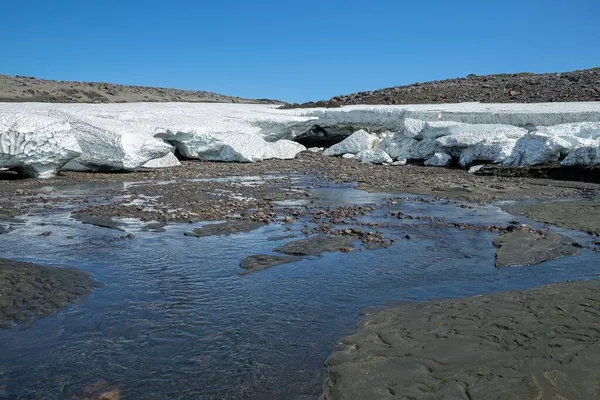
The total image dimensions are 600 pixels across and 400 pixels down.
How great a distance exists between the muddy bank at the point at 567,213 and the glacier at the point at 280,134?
4.03 meters

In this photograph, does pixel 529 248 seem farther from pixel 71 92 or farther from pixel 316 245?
pixel 71 92

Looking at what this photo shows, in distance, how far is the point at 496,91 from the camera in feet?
80.3

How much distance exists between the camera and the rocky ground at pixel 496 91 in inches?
865

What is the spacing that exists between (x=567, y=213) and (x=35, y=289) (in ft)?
24.4

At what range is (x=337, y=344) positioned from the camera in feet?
12.0

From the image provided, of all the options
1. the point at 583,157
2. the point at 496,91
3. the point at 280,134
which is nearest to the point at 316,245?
the point at 583,157

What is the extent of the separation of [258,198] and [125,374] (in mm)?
6951

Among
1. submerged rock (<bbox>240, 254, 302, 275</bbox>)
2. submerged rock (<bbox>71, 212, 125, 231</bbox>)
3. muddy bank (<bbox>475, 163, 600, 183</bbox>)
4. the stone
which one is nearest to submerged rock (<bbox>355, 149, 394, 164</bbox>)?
muddy bank (<bbox>475, 163, 600, 183</bbox>)

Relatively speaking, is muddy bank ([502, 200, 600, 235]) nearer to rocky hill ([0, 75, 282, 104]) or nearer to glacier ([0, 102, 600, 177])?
glacier ([0, 102, 600, 177])

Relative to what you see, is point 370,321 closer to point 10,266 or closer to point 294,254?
point 294,254

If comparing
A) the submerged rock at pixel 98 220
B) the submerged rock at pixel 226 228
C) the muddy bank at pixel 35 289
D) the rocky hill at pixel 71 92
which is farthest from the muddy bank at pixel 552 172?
the rocky hill at pixel 71 92

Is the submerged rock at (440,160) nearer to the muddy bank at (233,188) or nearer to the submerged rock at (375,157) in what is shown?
the muddy bank at (233,188)

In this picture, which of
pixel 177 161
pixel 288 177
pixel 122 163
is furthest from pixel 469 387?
pixel 177 161

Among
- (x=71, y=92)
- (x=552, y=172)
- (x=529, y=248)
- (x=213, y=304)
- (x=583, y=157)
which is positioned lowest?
(x=213, y=304)
